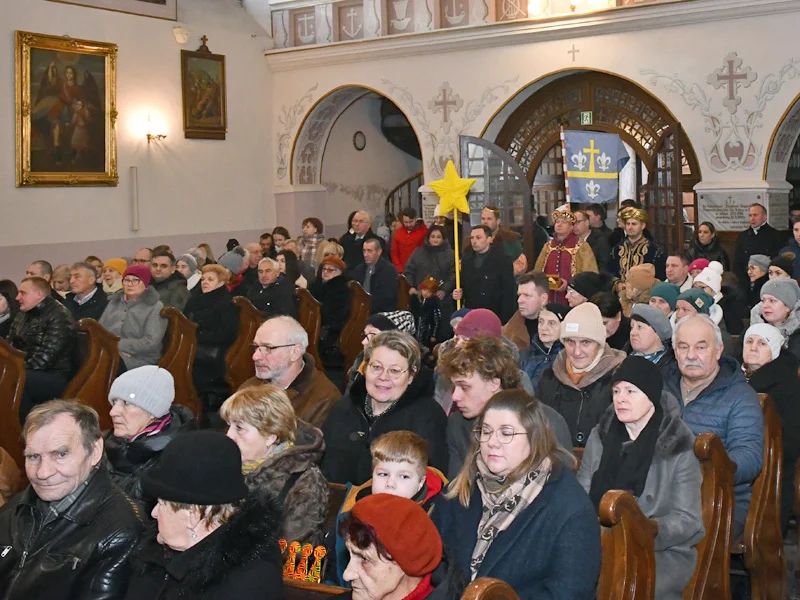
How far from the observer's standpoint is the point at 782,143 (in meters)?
12.6

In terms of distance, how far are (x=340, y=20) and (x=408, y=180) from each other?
3349 mm

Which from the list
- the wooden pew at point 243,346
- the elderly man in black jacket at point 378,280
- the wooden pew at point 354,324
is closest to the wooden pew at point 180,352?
the wooden pew at point 243,346

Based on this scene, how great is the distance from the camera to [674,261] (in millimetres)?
8070

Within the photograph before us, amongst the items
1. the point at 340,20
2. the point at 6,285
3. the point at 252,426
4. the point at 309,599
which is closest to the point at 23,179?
the point at 6,285

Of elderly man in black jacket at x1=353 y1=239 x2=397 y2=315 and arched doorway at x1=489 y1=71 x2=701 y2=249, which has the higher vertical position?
arched doorway at x1=489 y1=71 x2=701 y2=249

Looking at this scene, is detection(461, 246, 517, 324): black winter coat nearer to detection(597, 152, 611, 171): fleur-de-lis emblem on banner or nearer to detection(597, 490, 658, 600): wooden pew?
detection(597, 152, 611, 171): fleur-de-lis emblem on banner

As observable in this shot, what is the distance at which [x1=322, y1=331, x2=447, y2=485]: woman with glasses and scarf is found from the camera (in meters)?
4.38

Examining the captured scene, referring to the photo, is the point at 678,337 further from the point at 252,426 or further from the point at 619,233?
the point at 619,233

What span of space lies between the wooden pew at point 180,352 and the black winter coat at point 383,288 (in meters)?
2.23

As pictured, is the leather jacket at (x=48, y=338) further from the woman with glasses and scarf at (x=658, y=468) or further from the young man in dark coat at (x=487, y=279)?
the woman with glasses and scarf at (x=658, y=468)

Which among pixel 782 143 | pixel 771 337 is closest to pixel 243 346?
pixel 771 337

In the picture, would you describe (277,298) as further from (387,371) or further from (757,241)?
(757,241)

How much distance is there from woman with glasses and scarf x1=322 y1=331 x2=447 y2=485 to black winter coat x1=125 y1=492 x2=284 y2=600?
1555mm

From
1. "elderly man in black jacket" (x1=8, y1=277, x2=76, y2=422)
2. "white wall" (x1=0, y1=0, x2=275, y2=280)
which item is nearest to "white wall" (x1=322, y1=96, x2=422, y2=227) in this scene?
"white wall" (x1=0, y1=0, x2=275, y2=280)
